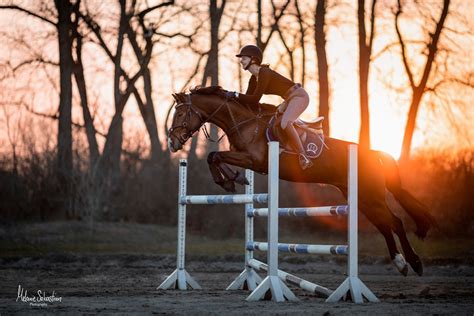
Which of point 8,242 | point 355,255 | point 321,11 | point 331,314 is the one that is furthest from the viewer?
point 321,11

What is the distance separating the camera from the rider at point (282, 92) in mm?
9750

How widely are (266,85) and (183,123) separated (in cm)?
109

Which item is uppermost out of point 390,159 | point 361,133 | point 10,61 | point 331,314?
point 10,61

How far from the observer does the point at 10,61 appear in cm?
2528

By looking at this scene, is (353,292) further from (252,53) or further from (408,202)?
(252,53)

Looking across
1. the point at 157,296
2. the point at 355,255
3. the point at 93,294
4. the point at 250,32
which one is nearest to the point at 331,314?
the point at 355,255

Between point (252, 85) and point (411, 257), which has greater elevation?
point (252, 85)

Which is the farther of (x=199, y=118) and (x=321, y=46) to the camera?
(x=321, y=46)

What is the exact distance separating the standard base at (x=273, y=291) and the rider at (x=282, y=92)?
1677mm

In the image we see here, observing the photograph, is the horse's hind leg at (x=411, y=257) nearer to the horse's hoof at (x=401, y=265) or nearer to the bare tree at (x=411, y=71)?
the horse's hoof at (x=401, y=265)

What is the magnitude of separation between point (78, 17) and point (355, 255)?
18.3 meters

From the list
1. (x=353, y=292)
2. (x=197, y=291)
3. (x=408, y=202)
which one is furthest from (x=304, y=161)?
(x=197, y=291)

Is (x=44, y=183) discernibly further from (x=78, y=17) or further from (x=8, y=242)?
(x=78, y=17)

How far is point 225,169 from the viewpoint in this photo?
969cm
